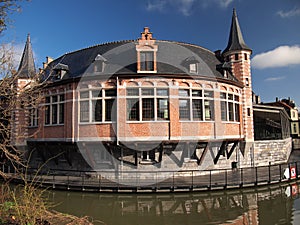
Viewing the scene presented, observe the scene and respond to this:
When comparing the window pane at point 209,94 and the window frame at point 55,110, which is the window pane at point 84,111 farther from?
the window pane at point 209,94

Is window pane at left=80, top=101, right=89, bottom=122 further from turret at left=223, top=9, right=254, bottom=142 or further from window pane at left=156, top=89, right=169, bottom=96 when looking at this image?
turret at left=223, top=9, right=254, bottom=142

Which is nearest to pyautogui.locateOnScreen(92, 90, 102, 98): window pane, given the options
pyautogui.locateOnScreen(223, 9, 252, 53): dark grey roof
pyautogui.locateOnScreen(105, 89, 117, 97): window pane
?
pyautogui.locateOnScreen(105, 89, 117, 97): window pane

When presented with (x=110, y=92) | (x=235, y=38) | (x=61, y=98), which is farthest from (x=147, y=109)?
(x=235, y=38)

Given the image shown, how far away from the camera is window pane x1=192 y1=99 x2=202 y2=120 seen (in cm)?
1566

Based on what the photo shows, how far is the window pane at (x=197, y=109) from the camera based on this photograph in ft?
51.4

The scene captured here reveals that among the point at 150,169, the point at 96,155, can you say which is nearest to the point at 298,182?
the point at 150,169

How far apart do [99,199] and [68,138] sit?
5.34 metres

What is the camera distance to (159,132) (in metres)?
14.8

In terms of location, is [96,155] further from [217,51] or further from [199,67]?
[217,51]

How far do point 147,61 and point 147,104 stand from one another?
9.02ft

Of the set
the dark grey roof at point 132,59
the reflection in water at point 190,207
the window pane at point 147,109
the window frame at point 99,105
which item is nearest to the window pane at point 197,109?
the dark grey roof at point 132,59

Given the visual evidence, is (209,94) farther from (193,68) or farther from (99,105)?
(99,105)

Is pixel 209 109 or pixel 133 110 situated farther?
pixel 209 109

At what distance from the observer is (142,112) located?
14.9 m
